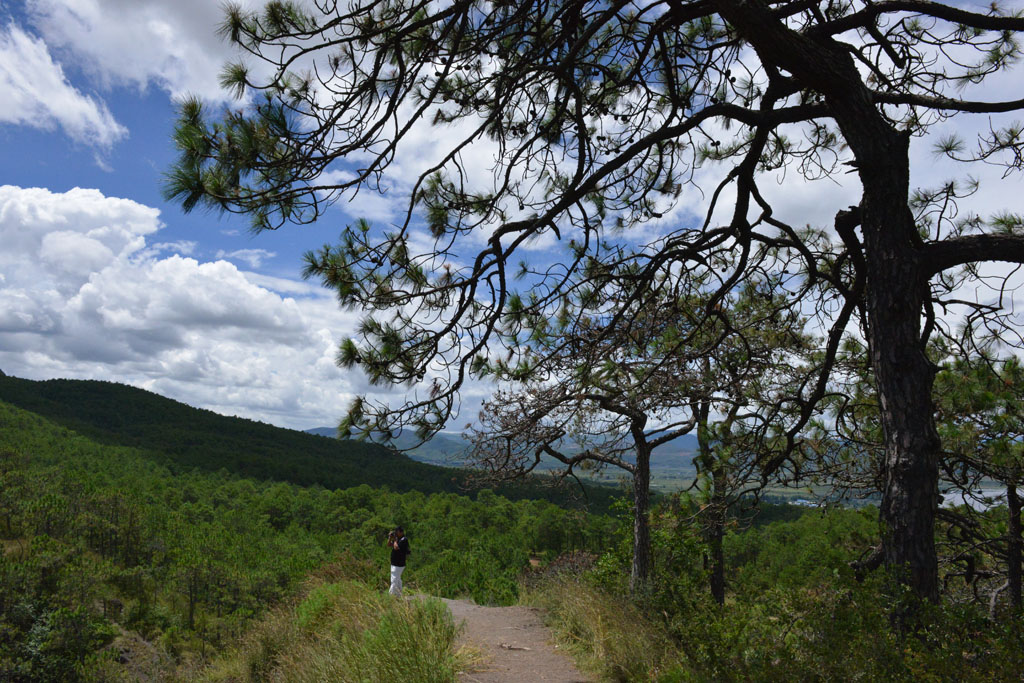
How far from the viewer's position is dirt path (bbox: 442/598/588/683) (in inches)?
248

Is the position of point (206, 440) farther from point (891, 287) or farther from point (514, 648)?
point (891, 287)

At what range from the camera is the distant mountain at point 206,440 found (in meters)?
60.8

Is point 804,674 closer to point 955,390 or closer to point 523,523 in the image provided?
point 955,390

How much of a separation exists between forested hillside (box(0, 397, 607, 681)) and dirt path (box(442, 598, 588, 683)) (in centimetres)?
414

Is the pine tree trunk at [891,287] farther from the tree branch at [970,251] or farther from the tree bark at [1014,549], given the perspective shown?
the tree bark at [1014,549]


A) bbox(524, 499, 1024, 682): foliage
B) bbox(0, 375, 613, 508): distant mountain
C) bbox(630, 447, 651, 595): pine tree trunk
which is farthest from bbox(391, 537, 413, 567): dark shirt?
bbox(0, 375, 613, 508): distant mountain

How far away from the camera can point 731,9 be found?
11.0ft

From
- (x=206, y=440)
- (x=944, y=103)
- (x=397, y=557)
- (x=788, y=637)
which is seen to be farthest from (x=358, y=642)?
(x=206, y=440)

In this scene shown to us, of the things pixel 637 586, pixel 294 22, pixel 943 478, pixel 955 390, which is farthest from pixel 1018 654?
pixel 637 586

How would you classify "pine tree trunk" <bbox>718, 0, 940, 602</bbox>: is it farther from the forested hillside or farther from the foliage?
the forested hillside

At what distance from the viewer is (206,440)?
237 ft

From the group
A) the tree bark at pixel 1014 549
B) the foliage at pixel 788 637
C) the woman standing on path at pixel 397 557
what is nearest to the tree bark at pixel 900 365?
the foliage at pixel 788 637

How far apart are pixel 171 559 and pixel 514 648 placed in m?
25.3

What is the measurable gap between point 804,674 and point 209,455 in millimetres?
71292
